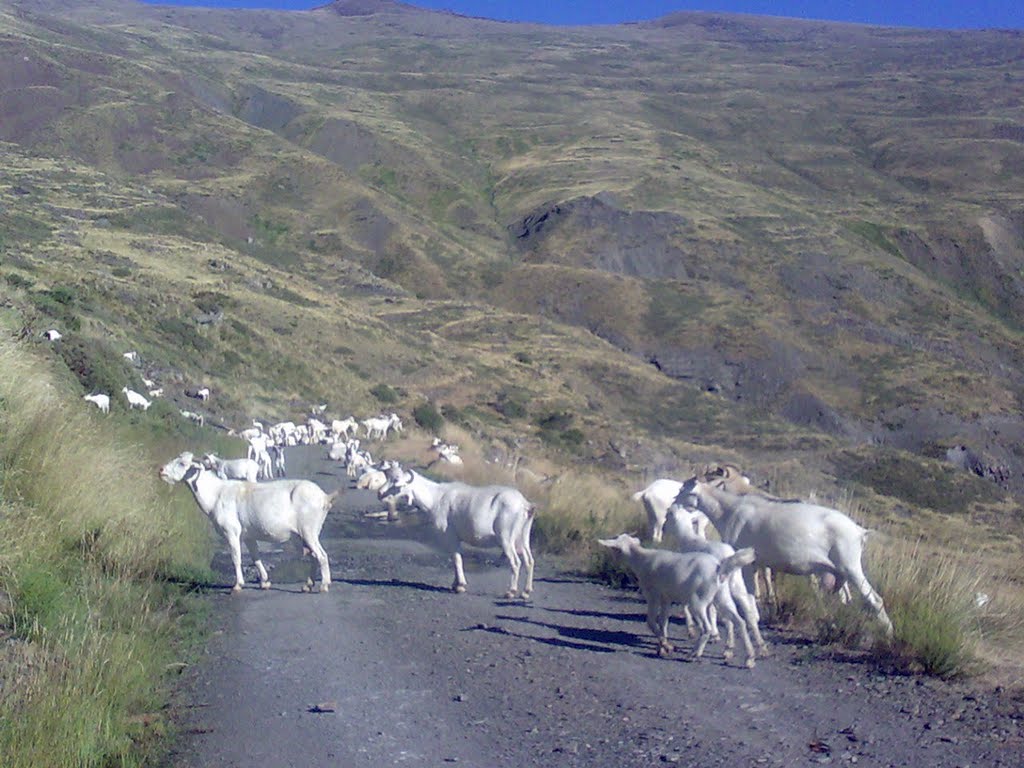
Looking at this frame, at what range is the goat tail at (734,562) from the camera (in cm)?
851

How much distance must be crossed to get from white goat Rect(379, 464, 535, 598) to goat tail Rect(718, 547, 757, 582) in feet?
9.95

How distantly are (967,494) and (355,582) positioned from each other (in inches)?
1512

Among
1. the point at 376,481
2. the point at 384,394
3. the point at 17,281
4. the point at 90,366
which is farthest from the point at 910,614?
the point at 384,394

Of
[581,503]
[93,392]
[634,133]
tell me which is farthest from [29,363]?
[634,133]

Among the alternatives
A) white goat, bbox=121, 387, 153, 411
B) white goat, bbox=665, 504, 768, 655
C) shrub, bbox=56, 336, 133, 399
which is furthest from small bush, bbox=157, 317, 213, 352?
white goat, bbox=665, 504, 768, 655

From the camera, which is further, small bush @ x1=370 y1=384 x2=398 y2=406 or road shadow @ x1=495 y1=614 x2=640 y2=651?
small bush @ x1=370 y1=384 x2=398 y2=406

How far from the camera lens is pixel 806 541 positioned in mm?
9406

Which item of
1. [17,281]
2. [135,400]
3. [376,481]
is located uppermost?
[17,281]

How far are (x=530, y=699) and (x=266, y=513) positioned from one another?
4713 millimetres

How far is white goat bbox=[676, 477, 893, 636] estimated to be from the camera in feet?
30.3

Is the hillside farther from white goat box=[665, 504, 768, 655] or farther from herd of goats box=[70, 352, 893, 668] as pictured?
white goat box=[665, 504, 768, 655]

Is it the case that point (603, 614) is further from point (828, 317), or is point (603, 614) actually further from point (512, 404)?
point (828, 317)

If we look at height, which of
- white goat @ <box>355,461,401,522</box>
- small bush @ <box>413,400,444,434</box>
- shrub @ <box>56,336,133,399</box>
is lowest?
small bush @ <box>413,400,444,434</box>

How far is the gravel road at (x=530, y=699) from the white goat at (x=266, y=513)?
717mm
